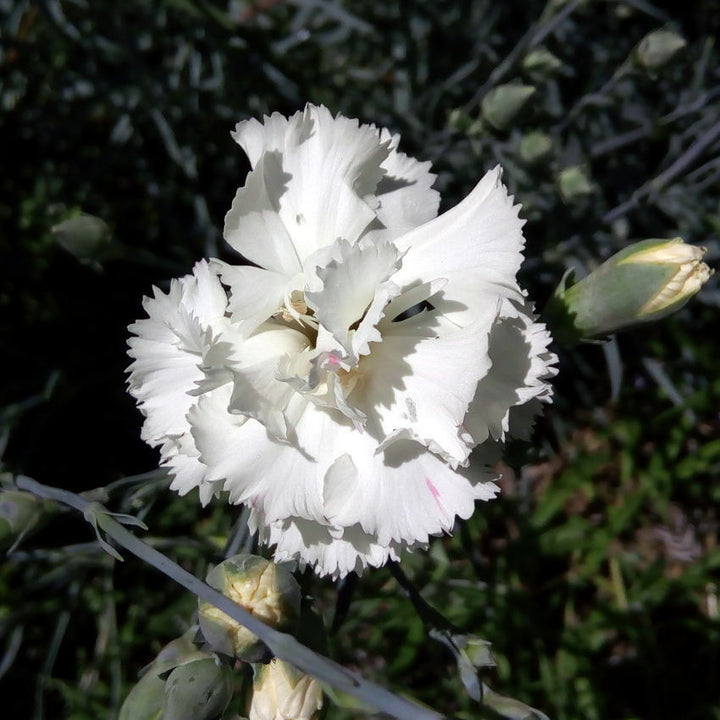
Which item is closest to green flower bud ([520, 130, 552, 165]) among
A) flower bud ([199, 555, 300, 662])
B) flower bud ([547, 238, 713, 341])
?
flower bud ([547, 238, 713, 341])

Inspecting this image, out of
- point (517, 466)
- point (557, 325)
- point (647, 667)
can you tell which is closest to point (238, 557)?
point (517, 466)

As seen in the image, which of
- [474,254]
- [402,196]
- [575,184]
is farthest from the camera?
[575,184]

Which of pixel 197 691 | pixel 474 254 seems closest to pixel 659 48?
pixel 474 254

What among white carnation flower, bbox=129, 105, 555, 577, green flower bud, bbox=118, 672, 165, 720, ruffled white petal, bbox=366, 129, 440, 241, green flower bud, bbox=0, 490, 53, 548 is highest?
ruffled white petal, bbox=366, 129, 440, 241

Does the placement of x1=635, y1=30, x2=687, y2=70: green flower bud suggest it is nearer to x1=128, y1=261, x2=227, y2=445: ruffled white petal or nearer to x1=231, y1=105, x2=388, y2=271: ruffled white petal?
x1=231, y1=105, x2=388, y2=271: ruffled white petal

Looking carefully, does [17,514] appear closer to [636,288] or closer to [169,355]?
[169,355]

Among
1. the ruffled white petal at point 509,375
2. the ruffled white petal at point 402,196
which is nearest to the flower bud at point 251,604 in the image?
the ruffled white petal at point 509,375
